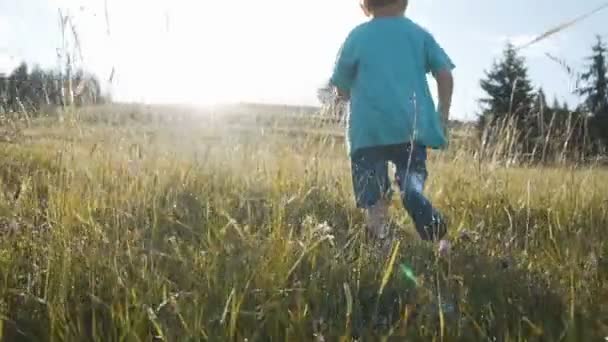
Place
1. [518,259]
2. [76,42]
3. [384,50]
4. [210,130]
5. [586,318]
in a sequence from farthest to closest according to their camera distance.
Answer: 1. [210,130]
2. [384,50]
3. [76,42]
4. [518,259]
5. [586,318]

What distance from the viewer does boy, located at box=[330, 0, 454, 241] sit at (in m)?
3.21

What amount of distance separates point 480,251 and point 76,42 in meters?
2.13

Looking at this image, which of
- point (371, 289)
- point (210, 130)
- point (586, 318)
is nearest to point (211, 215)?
point (371, 289)

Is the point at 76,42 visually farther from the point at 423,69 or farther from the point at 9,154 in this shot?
the point at 9,154

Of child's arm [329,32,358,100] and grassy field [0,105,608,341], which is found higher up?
child's arm [329,32,358,100]

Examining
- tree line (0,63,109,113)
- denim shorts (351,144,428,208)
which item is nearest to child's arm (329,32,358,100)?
denim shorts (351,144,428,208)

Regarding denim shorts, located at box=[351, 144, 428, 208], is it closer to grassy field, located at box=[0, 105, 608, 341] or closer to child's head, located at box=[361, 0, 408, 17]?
grassy field, located at box=[0, 105, 608, 341]

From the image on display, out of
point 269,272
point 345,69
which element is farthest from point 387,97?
point 269,272

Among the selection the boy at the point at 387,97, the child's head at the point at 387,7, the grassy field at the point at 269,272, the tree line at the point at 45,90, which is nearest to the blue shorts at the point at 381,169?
the boy at the point at 387,97

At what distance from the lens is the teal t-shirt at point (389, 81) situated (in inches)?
127

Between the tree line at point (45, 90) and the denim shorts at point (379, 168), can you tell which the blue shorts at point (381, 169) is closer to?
the denim shorts at point (379, 168)

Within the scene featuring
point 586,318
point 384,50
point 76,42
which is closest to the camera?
point 586,318

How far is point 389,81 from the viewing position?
3279 mm

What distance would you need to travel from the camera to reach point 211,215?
2.95 m
